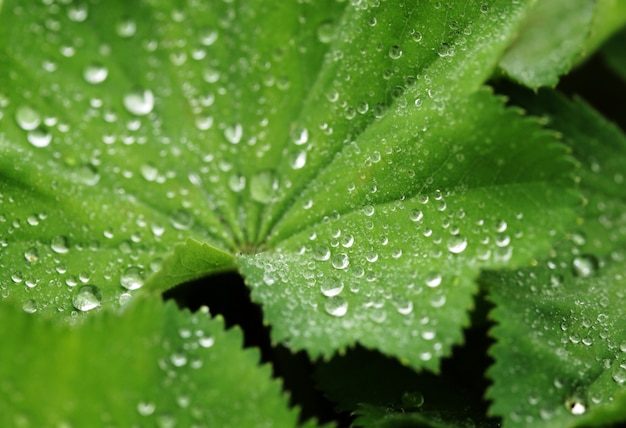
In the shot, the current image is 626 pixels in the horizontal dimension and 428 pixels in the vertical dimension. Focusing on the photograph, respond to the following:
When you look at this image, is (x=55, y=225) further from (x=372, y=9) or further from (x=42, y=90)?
(x=372, y=9)

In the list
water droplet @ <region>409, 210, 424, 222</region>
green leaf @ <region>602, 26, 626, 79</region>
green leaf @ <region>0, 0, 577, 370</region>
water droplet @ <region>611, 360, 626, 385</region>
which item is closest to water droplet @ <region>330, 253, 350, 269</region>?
green leaf @ <region>0, 0, 577, 370</region>

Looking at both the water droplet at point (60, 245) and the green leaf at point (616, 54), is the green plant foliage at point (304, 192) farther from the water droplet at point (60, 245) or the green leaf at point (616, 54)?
the green leaf at point (616, 54)

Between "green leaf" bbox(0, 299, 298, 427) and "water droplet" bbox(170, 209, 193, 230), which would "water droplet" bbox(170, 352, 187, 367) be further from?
"water droplet" bbox(170, 209, 193, 230)

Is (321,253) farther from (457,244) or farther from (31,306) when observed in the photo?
(31,306)

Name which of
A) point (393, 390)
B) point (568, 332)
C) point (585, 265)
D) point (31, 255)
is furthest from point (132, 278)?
point (585, 265)

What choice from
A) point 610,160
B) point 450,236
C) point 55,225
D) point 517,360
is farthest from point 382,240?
point 610,160
